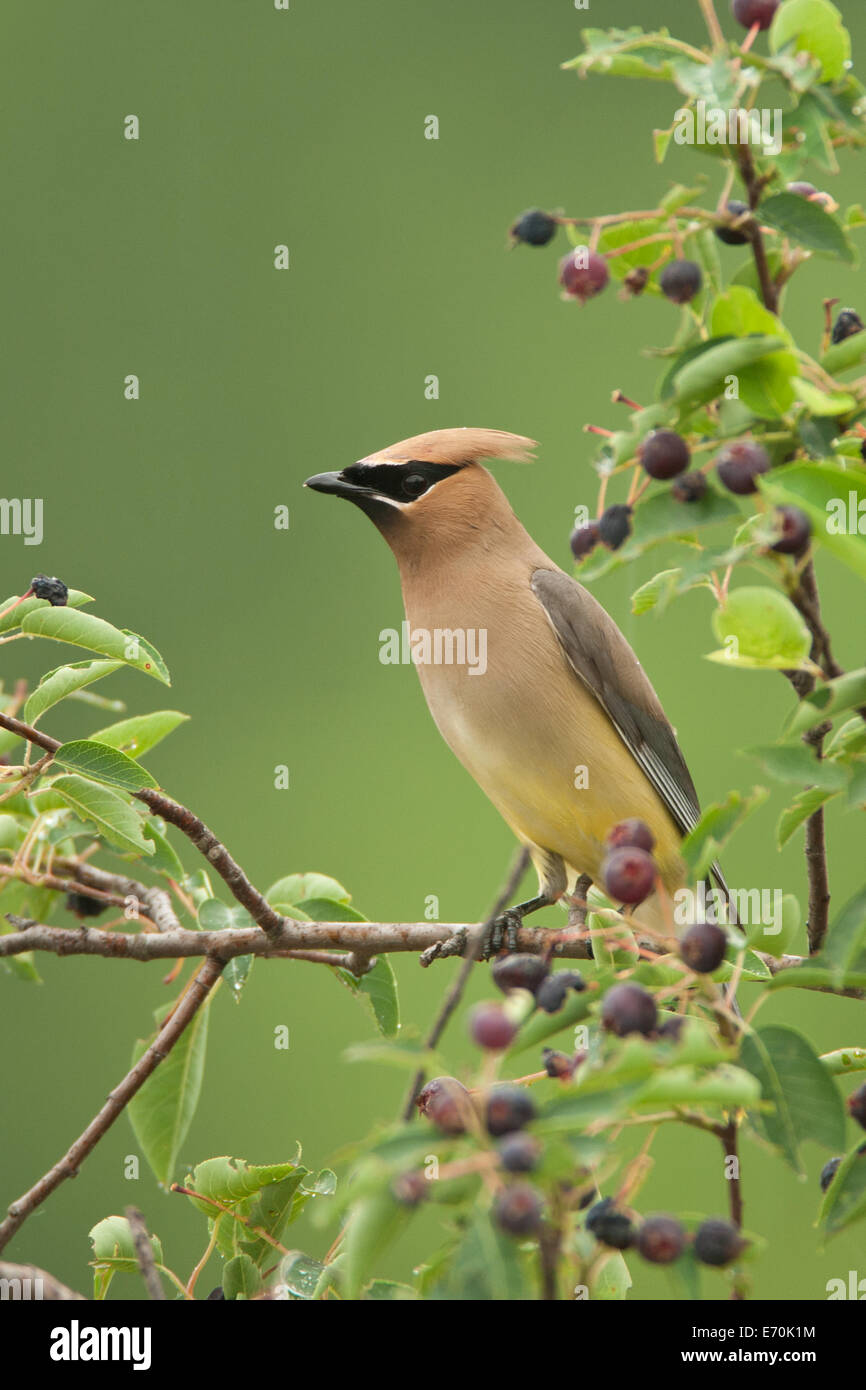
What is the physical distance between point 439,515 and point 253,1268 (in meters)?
1.57

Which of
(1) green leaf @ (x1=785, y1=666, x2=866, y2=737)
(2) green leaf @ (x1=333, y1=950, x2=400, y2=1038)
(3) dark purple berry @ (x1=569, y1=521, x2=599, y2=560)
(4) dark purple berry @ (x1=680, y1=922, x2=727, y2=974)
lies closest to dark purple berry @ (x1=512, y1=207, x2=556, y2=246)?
(3) dark purple berry @ (x1=569, y1=521, x2=599, y2=560)

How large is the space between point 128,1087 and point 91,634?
596mm

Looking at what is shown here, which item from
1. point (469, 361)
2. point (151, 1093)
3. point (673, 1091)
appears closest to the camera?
point (673, 1091)

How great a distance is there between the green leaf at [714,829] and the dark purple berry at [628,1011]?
0.40ft

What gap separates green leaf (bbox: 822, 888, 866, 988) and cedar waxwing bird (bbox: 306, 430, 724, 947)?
4.98 ft

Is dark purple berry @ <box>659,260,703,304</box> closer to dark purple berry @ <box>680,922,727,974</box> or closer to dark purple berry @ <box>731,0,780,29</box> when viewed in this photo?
dark purple berry @ <box>731,0,780,29</box>

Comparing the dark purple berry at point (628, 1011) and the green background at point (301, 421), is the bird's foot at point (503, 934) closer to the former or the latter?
the dark purple berry at point (628, 1011)

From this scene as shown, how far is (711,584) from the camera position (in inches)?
68.6

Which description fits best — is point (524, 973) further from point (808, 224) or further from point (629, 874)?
point (808, 224)

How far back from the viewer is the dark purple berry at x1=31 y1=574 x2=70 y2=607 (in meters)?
2.19

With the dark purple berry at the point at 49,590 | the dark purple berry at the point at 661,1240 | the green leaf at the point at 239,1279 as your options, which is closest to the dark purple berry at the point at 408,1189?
the dark purple berry at the point at 661,1240

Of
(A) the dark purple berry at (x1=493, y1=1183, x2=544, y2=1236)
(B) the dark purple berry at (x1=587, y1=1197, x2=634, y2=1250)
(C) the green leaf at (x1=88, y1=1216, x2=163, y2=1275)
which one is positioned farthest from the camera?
(C) the green leaf at (x1=88, y1=1216, x2=163, y2=1275)
